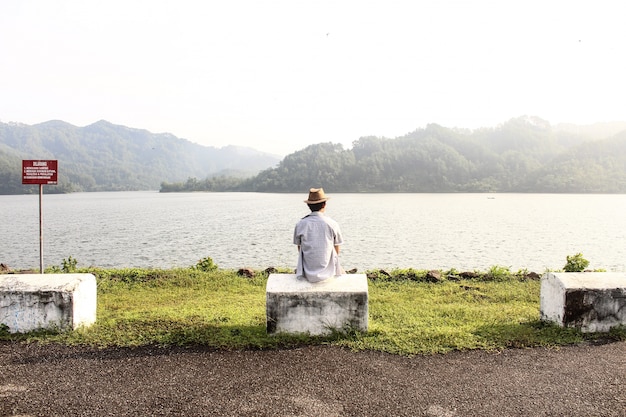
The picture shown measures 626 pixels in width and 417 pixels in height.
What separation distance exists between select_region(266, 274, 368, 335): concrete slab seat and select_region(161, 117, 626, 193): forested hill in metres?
145

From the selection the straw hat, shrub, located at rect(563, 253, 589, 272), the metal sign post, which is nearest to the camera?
the straw hat

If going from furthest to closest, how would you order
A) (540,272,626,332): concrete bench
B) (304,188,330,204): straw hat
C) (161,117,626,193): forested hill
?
(161,117,626,193): forested hill, (304,188,330,204): straw hat, (540,272,626,332): concrete bench

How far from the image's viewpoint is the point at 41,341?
253 inches

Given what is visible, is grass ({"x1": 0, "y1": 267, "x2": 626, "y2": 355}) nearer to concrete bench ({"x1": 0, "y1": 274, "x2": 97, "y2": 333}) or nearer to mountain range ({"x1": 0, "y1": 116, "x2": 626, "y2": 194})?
concrete bench ({"x1": 0, "y1": 274, "x2": 97, "y2": 333})

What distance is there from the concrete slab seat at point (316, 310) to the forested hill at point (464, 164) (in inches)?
5690

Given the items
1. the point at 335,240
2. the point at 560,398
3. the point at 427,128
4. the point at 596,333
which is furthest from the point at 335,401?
the point at 427,128

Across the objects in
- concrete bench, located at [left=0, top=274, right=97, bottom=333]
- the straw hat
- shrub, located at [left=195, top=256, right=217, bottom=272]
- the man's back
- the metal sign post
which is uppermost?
the metal sign post

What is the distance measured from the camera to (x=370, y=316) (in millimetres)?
7797

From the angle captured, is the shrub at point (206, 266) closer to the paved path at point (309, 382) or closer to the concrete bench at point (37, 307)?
the concrete bench at point (37, 307)

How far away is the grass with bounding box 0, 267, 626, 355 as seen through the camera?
6344mm

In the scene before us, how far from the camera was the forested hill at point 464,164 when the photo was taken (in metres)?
138

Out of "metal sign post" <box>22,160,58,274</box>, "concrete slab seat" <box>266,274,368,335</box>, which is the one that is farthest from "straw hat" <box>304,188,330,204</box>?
"metal sign post" <box>22,160,58,274</box>

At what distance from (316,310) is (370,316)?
63.6 inches

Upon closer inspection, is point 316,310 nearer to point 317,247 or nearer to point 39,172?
point 317,247
